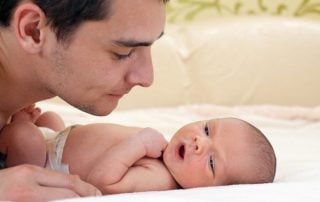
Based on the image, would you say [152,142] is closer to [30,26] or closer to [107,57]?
[107,57]

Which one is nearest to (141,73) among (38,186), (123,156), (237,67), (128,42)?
(128,42)

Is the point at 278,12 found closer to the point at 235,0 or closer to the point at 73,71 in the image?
the point at 235,0

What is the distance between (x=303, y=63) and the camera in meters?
2.49

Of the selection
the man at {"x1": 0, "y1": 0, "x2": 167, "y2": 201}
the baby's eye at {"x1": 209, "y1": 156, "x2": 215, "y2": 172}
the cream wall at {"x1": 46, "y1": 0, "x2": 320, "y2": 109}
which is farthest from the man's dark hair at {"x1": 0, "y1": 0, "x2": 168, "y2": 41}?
the cream wall at {"x1": 46, "y1": 0, "x2": 320, "y2": 109}

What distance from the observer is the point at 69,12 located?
49.0 inches

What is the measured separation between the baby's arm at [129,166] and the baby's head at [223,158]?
36 millimetres

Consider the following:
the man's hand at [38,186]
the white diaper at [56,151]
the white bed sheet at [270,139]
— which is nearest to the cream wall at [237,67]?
the white bed sheet at [270,139]

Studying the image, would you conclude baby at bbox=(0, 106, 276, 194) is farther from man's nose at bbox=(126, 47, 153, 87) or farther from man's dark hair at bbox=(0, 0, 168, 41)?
man's dark hair at bbox=(0, 0, 168, 41)

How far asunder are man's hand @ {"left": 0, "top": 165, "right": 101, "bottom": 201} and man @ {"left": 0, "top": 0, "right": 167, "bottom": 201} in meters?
0.26

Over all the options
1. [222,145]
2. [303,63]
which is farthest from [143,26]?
[303,63]

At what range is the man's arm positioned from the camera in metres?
1.20

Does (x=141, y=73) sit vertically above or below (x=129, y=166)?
above

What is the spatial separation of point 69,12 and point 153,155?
0.34m

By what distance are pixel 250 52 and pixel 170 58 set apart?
33 cm
